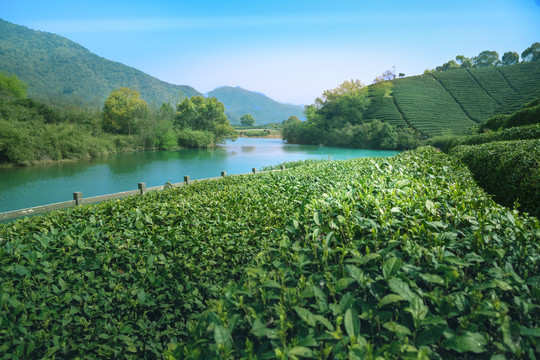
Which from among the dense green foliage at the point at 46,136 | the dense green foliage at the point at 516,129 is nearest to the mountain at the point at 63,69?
the dense green foliage at the point at 46,136

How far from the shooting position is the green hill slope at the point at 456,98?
47750 millimetres

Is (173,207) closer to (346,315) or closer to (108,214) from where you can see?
(108,214)

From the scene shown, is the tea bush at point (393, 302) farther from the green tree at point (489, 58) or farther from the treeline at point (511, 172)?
the green tree at point (489, 58)

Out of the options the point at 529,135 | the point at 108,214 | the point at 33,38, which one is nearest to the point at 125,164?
the point at 108,214

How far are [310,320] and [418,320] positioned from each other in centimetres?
36

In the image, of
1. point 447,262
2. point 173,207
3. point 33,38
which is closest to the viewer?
point 447,262

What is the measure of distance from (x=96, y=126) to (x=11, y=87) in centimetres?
1482

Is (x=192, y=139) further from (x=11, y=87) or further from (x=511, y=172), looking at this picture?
(x=511, y=172)

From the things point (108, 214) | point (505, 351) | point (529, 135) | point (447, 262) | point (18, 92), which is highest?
point (18, 92)

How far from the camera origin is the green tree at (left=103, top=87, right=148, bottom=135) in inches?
1371

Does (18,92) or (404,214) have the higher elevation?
(18,92)

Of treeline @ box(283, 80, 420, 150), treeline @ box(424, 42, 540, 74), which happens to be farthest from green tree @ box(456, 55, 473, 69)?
treeline @ box(283, 80, 420, 150)

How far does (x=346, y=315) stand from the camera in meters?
0.97

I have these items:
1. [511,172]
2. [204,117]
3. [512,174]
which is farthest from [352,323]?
[204,117]
